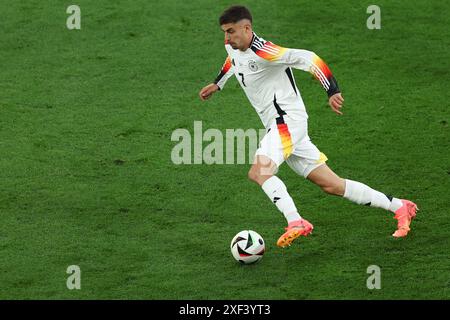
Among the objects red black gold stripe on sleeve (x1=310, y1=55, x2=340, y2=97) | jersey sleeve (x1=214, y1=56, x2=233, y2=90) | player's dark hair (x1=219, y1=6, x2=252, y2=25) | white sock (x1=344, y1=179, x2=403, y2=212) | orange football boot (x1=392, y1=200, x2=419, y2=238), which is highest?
player's dark hair (x1=219, y1=6, x2=252, y2=25)

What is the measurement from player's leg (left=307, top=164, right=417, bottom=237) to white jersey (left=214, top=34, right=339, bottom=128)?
569 mm

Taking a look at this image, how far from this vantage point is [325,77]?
8422mm

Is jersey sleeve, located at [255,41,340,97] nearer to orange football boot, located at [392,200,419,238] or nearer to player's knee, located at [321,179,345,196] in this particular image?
player's knee, located at [321,179,345,196]

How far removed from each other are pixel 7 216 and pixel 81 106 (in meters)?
2.64

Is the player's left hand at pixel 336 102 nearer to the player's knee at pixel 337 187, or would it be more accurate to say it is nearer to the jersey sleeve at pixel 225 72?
the player's knee at pixel 337 187

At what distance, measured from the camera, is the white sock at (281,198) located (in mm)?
8402

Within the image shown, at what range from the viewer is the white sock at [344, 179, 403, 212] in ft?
29.1

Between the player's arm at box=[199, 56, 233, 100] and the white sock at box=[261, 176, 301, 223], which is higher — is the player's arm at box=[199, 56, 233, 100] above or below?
above

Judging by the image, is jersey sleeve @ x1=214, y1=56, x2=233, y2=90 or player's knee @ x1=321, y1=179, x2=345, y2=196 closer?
player's knee @ x1=321, y1=179, x2=345, y2=196

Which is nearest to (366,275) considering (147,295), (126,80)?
(147,295)

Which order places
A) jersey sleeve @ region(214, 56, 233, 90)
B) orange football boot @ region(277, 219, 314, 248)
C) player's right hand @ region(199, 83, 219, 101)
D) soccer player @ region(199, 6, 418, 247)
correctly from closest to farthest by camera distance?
orange football boot @ region(277, 219, 314, 248) → soccer player @ region(199, 6, 418, 247) → jersey sleeve @ region(214, 56, 233, 90) → player's right hand @ region(199, 83, 219, 101)

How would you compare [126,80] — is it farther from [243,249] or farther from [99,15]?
[243,249]

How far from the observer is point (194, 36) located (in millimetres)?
13078

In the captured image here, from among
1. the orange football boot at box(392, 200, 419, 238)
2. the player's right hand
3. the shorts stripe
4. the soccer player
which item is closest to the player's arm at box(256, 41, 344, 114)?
the soccer player
